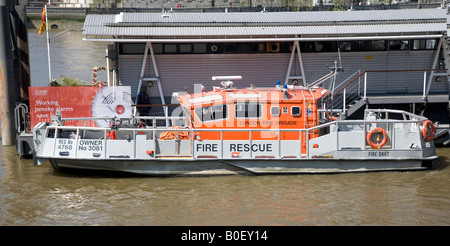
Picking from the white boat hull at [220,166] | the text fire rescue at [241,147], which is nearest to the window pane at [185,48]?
the text fire rescue at [241,147]

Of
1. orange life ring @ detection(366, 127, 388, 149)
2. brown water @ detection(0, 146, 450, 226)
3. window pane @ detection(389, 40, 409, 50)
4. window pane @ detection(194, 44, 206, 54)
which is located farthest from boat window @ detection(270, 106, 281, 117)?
window pane @ detection(389, 40, 409, 50)

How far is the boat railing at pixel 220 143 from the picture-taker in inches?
622

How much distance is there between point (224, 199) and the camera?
14.4m

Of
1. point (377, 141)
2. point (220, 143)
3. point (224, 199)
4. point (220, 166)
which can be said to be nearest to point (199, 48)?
point (220, 143)

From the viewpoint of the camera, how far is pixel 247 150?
15.9 meters

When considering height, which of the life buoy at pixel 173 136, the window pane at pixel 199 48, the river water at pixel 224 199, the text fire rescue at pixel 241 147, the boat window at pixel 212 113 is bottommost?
the river water at pixel 224 199

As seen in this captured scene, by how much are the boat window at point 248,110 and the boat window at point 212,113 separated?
37 cm

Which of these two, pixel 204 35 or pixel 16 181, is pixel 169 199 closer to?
pixel 16 181

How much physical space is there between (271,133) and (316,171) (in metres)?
1.70

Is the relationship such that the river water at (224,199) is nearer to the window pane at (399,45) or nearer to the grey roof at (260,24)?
the window pane at (399,45)

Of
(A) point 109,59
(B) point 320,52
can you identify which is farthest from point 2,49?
(B) point 320,52

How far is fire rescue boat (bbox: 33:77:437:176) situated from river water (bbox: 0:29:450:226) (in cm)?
34

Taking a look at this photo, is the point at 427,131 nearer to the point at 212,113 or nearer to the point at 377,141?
the point at 377,141

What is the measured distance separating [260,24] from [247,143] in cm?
635
